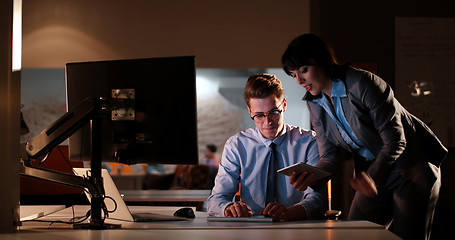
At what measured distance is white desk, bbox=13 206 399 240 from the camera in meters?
1.29

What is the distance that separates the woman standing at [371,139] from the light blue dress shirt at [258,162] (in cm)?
11

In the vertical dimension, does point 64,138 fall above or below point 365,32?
below

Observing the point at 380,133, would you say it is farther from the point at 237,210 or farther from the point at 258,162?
the point at 237,210

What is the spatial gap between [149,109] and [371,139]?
39.0 inches

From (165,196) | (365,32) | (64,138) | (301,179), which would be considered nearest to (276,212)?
(301,179)

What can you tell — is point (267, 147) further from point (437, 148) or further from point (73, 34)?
point (73, 34)

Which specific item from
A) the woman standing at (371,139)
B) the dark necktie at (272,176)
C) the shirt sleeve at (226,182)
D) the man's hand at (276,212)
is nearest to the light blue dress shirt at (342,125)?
the woman standing at (371,139)

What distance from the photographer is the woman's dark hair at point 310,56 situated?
202cm

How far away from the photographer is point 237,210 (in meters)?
1.79

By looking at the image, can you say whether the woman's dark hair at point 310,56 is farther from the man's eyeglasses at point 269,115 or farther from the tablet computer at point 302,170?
the tablet computer at point 302,170

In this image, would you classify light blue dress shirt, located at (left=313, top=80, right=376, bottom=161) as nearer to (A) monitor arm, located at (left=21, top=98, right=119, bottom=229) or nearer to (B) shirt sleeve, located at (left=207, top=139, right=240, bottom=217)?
(B) shirt sleeve, located at (left=207, top=139, right=240, bottom=217)

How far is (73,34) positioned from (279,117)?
2266mm

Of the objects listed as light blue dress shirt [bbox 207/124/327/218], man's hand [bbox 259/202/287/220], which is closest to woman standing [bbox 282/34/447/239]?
light blue dress shirt [bbox 207/124/327/218]

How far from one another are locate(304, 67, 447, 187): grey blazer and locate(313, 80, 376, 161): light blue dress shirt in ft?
0.07
